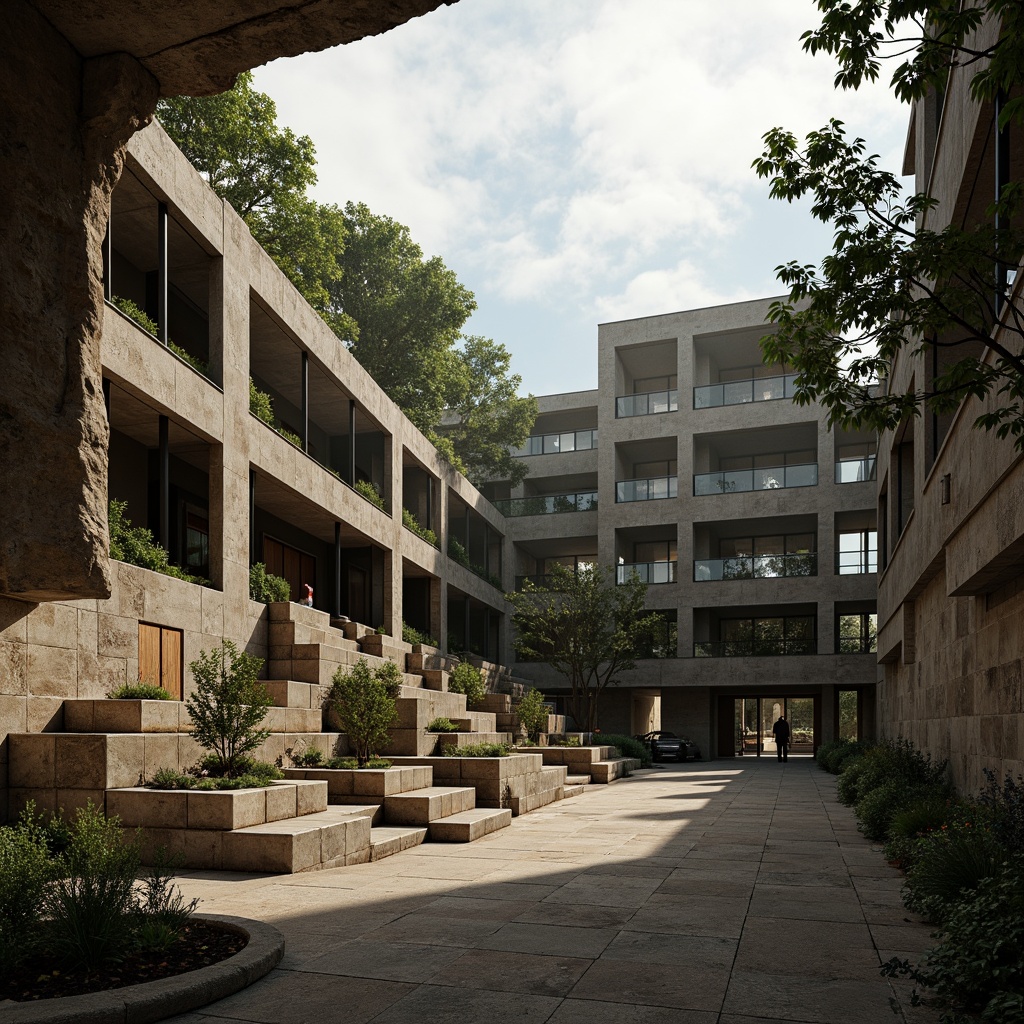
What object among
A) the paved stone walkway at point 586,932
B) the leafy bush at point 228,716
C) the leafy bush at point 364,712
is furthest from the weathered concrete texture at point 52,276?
the leafy bush at point 364,712

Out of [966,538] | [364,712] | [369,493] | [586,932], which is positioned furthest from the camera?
[369,493]

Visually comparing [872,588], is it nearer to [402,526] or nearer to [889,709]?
[889,709]

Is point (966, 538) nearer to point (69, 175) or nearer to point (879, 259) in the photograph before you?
point (879, 259)

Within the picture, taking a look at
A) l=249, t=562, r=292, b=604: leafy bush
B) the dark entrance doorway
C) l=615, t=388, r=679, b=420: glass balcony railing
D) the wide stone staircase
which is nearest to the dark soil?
the wide stone staircase

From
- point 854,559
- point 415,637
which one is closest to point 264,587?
point 415,637

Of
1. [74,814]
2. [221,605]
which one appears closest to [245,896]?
[74,814]

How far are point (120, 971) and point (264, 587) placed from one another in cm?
1393

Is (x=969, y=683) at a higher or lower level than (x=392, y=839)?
higher

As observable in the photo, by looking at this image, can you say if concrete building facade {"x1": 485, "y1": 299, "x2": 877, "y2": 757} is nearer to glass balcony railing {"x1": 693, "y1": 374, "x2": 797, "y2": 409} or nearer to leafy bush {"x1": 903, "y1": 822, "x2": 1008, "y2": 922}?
glass balcony railing {"x1": 693, "y1": 374, "x2": 797, "y2": 409}

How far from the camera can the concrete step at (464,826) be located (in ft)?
42.9

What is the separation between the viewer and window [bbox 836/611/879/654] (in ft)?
126

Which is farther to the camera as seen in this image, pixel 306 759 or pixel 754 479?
pixel 754 479

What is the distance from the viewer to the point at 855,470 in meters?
38.8

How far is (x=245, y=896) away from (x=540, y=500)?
36.5m
